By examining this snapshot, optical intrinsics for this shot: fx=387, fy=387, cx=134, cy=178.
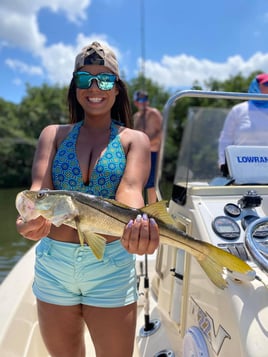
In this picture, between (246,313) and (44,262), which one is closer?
(246,313)

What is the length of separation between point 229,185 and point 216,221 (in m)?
0.41

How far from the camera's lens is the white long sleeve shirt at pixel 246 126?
9.73 ft

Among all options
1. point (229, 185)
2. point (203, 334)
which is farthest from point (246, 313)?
point (229, 185)

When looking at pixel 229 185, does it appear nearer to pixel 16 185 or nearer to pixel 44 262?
pixel 44 262

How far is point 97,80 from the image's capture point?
5.88ft

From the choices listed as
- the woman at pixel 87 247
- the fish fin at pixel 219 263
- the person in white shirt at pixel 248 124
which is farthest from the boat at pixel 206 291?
the person in white shirt at pixel 248 124

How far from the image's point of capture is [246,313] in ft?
5.11

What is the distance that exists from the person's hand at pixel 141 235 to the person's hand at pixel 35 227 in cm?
37

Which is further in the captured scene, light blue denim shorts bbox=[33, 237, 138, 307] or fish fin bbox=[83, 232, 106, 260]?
light blue denim shorts bbox=[33, 237, 138, 307]

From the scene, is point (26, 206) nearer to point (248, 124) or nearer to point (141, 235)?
point (141, 235)

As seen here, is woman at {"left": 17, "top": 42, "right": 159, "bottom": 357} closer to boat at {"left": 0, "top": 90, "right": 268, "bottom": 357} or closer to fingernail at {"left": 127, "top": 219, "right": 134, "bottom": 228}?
fingernail at {"left": 127, "top": 219, "right": 134, "bottom": 228}

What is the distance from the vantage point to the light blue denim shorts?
1.69 meters

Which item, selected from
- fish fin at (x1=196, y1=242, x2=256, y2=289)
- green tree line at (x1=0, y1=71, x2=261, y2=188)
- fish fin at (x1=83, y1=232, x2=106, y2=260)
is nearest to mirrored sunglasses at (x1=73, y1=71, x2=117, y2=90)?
fish fin at (x1=83, y1=232, x2=106, y2=260)

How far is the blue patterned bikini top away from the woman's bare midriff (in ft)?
0.60
